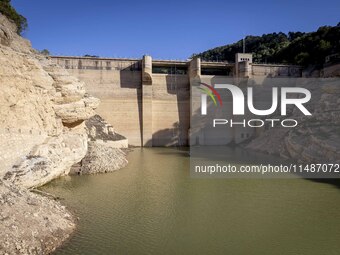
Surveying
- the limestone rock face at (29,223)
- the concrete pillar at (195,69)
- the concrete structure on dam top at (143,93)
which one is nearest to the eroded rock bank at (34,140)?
the limestone rock face at (29,223)

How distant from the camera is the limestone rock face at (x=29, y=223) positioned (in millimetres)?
7621

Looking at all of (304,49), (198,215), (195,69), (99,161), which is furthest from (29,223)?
(304,49)

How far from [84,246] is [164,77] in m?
25.6

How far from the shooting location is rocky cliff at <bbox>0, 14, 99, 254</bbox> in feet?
27.4

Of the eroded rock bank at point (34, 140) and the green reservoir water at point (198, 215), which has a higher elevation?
the eroded rock bank at point (34, 140)

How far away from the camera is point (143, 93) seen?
102 ft

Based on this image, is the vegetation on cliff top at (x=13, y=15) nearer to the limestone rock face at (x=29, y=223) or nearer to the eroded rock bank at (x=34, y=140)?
the eroded rock bank at (x=34, y=140)

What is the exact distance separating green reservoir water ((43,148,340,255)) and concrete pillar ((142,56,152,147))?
13.7m

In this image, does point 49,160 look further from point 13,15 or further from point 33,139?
point 13,15

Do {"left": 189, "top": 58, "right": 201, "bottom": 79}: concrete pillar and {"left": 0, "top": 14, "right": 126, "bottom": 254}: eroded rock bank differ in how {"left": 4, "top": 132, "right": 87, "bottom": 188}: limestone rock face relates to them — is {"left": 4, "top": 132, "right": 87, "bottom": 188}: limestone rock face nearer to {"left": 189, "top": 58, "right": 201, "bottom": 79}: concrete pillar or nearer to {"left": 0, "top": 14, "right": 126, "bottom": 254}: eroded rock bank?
{"left": 0, "top": 14, "right": 126, "bottom": 254}: eroded rock bank

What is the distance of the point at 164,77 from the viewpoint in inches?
1292

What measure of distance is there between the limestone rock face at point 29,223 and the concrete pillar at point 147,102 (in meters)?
20.9

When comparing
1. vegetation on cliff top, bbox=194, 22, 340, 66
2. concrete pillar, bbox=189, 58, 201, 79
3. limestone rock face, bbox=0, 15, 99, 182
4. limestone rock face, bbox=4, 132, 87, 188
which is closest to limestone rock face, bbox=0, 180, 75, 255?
limestone rock face, bbox=4, 132, 87, 188

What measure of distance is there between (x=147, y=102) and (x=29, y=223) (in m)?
23.4
